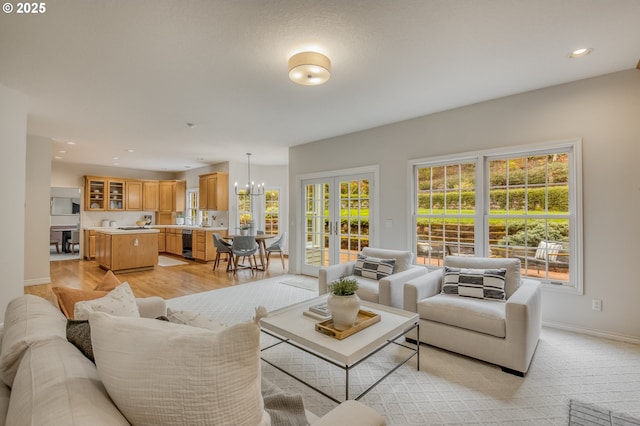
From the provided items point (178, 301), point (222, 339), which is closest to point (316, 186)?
point (178, 301)

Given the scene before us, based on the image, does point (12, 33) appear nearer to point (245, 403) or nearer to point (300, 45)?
point (300, 45)

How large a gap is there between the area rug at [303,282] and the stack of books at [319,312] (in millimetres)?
2375

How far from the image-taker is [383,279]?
10.2 feet

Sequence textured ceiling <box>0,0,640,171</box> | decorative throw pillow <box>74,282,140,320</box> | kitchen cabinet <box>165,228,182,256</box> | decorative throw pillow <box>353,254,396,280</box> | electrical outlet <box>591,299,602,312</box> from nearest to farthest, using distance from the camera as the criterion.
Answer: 1. decorative throw pillow <box>74,282,140,320</box>
2. textured ceiling <box>0,0,640,171</box>
3. electrical outlet <box>591,299,602,312</box>
4. decorative throw pillow <box>353,254,396,280</box>
5. kitchen cabinet <box>165,228,182,256</box>

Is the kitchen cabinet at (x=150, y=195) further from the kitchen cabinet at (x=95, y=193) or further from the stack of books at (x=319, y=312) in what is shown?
the stack of books at (x=319, y=312)

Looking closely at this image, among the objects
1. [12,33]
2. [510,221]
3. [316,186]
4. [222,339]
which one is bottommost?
[222,339]

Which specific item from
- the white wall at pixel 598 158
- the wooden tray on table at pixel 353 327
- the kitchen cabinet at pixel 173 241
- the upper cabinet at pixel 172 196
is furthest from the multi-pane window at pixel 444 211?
the upper cabinet at pixel 172 196

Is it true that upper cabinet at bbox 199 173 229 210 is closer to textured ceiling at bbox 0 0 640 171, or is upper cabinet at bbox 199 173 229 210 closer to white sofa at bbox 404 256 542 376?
textured ceiling at bbox 0 0 640 171

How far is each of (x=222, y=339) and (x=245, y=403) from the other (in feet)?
0.57

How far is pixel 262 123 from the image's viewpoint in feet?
14.9

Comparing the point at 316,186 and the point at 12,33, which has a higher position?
the point at 12,33

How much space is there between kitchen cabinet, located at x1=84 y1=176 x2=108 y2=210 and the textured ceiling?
175 inches

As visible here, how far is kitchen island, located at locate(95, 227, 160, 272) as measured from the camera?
6.07 metres

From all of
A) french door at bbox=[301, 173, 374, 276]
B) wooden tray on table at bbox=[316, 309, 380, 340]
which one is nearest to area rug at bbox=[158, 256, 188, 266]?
french door at bbox=[301, 173, 374, 276]
